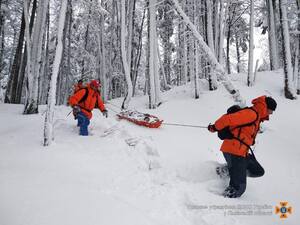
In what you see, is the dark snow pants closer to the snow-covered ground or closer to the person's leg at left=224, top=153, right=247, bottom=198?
the person's leg at left=224, top=153, right=247, bottom=198

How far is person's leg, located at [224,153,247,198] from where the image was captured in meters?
5.25

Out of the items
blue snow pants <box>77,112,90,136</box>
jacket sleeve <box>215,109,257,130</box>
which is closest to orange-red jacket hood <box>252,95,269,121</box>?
jacket sleeve <box>215,109,257,130</box>

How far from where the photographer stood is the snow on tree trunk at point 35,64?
444 inches

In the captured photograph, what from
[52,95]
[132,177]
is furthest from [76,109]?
[132,177]

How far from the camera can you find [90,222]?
3.69 m

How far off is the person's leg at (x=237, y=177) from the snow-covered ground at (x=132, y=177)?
0.15 meters

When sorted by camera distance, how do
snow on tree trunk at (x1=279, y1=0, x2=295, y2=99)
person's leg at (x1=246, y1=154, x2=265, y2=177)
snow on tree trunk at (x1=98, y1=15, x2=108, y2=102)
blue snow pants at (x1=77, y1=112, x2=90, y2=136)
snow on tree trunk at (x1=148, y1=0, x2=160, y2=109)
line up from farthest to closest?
snow on tree trunk at (x1=98, y1=15, x2=108, y2=102), snow on tree trunk at (x1=148, y1=0, x2=160, y2=109), snow on tree trunk at (x1=279, y1=0, x2=295, y2=99), blue snow pants at (x1=77, y1=112, x2=90, y2=136), person's leg at (x1=246, y1=154, x2=265, y2=177)

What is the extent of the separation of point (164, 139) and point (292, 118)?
16.1 ft

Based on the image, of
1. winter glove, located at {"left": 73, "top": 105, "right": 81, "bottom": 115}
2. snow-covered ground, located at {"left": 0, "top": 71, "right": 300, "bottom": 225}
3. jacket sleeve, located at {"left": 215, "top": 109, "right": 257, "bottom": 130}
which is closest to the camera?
snow-covered ground, located at {"left": 0, "top": 71, "right": 300, "bottom": 225}

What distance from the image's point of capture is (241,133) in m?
5.29

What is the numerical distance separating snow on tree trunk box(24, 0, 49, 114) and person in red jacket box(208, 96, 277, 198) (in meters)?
8.12

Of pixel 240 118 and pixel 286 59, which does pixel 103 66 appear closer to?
pixel 286 59

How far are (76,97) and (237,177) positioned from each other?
4.66 metres

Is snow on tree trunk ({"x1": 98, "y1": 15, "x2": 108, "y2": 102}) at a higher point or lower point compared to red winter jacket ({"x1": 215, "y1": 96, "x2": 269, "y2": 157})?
higher
